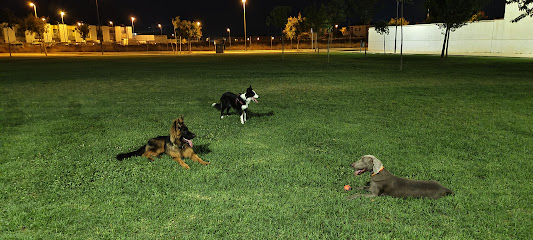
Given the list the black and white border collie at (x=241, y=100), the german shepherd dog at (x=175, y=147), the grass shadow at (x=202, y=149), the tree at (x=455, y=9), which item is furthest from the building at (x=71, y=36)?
the german shepherd dog at (x=175, y=147)

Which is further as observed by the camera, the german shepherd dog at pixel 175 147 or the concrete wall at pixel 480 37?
the concrete wall at pixel 480 37

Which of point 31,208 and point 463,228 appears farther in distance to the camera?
point 31,208

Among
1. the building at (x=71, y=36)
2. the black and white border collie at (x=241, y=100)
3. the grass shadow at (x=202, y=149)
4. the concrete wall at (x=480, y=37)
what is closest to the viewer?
the grass shadow at (x=202, y=149)

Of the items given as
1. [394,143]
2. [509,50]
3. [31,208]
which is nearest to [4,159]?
[31,208]

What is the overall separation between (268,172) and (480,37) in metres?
54.7

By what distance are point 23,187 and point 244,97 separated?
516 cm

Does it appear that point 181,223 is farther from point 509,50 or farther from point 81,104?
point 509,50

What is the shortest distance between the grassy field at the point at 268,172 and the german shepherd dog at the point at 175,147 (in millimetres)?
166

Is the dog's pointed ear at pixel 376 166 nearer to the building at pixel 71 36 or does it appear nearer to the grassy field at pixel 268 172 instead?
the grassy field at pixel 268 172

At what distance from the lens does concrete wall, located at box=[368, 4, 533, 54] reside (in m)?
44.8

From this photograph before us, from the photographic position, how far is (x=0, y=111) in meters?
11.4

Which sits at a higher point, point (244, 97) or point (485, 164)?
point (244, 97)

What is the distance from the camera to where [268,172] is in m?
5.75

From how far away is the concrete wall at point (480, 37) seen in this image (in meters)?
44.8
